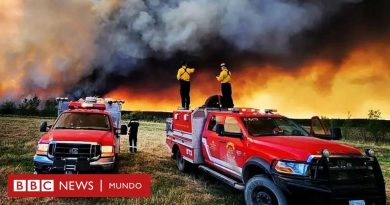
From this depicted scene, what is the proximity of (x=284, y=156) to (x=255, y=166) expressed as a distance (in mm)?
900

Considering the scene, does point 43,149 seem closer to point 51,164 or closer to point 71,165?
point 51,164

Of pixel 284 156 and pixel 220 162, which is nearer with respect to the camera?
pixel 284 156

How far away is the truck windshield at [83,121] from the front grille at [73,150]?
1768 millimetres

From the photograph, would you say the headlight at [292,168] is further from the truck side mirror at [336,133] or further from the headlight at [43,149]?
the headlight at [43,149]

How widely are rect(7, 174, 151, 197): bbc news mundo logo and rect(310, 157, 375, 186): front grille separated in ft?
13.9

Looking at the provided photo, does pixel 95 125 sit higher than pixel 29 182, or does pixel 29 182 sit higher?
pixel 95 125

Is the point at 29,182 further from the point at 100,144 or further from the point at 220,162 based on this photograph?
the point at 220,162

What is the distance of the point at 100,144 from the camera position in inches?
390

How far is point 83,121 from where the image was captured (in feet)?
39.1

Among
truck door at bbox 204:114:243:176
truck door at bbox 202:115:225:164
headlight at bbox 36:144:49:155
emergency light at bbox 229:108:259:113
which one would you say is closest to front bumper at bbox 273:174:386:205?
truck door at bbox 204:114:243:176

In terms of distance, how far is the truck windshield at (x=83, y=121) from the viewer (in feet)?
37.7

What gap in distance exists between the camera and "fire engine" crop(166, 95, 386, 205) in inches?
250

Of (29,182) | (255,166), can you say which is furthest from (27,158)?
(255,166)

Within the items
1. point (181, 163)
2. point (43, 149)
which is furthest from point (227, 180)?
point (43, 149)
